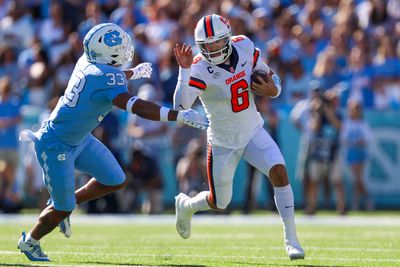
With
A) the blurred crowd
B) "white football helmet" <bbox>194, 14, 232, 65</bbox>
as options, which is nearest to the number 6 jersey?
"white football helmet" <bbox>194, 14, 232, 65</bbox>

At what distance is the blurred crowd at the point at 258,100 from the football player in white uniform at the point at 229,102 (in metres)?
5.80

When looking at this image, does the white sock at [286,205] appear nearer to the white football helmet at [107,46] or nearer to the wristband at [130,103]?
the wristband at [130,103]

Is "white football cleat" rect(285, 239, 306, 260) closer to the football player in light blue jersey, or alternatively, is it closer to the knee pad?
the knee pad

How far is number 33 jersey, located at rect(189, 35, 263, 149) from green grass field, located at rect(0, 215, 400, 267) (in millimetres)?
1004

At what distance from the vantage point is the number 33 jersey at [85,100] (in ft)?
24.4

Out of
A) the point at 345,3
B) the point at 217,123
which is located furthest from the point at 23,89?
the point at 217,123

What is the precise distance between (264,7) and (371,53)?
2.06 meters

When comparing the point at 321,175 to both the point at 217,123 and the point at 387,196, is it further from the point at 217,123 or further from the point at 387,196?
the point at 217,123

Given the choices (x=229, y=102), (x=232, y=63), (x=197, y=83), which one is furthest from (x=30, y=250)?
(x=232, y=63)

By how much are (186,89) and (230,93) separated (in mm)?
357

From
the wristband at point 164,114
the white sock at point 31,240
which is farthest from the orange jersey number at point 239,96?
the white sock at point 31,240

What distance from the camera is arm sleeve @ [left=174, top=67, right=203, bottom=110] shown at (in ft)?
26.2

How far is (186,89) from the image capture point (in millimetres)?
7977

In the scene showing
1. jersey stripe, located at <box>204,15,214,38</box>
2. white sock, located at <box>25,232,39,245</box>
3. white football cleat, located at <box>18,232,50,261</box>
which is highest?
jersey stripe, located at <box>204,15,214,38</box>
